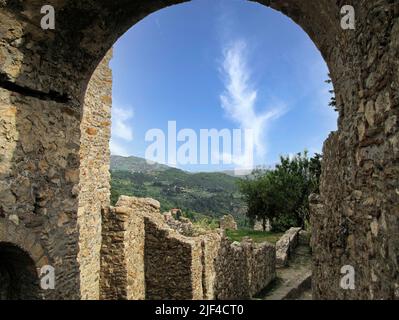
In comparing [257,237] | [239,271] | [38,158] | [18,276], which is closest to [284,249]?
[239,271]

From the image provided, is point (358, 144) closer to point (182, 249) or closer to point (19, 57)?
point (19, 57)

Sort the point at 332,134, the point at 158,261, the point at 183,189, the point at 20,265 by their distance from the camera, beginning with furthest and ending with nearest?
the point at 183,189
the point at 158,261
the point at 20,265
the point at 332,134

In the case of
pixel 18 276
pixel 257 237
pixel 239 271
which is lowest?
pixel 239 271

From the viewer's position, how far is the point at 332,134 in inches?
132

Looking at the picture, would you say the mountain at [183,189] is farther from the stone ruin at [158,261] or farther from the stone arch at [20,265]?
the stone arch at [20,265]

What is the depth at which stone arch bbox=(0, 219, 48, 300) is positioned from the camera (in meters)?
3.48

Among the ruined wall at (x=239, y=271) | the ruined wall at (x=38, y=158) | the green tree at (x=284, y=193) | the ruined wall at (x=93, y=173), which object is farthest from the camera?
the green tree at (x=284, y=193)

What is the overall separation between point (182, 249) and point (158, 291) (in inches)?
50.3

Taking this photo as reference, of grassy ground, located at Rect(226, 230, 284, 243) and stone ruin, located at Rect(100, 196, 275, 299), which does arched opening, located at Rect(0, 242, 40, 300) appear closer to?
stone ruin, located at Rect(100, 196, 275, 299)

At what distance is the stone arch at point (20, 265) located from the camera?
11.4 ft

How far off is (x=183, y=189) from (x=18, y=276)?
93.7 meters

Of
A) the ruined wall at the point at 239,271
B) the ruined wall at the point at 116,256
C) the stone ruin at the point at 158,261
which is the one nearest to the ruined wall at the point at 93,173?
the ruined wall at the point at 116,256

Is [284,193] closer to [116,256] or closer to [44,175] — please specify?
[116,256]

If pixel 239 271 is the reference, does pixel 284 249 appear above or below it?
above
